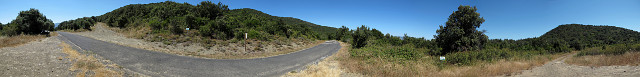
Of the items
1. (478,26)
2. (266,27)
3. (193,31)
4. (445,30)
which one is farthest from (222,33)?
(478,26)

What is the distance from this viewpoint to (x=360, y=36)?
18.1m

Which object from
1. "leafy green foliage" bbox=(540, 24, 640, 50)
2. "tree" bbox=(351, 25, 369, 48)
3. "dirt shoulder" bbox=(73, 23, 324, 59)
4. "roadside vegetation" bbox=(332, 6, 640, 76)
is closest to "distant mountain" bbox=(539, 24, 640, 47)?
"leafy green foliage" bbox=(540, 24, 640, 50)

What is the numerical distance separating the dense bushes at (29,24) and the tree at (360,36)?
2454cm

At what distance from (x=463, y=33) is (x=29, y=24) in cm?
3155

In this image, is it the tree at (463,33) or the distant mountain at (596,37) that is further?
the distant mountain at (596,37)

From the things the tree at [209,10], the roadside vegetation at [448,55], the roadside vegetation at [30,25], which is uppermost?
the tree at [209,10]

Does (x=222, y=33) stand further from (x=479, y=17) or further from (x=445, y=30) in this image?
(x=479, y=17)

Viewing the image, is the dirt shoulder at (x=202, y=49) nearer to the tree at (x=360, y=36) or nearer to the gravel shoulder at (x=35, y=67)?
the gravel shoulder at (x=35, y=67)

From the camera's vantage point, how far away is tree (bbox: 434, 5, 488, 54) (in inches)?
578

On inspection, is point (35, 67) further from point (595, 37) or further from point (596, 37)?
point (596, 37)

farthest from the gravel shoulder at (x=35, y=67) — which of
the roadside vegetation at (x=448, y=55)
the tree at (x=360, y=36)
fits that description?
the tree at (x=360, y=36)

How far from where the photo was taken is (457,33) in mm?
14461

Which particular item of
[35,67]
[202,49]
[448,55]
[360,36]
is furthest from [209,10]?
[448,55]

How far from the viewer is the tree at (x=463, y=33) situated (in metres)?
14.7
